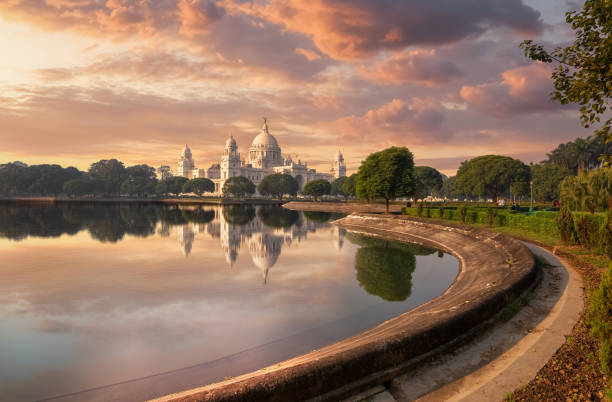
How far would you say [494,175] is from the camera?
7712 centimetres

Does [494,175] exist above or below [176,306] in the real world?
above

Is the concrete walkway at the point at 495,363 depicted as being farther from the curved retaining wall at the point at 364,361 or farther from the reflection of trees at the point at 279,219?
the reflection of trees at the point at 279,219

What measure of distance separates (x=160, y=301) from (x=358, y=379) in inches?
487

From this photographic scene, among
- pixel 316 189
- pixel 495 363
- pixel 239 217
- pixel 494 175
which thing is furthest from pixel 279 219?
pixel 316 189

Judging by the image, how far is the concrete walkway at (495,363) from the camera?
6.63 m

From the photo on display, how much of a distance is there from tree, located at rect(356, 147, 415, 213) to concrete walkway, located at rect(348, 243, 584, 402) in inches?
1869

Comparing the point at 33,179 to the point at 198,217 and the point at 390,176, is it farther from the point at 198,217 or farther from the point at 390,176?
the point at 390,176

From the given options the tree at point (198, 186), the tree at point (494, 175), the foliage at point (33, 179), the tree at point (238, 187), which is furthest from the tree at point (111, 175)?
the tree at point (494, 175)

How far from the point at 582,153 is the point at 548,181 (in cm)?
2010

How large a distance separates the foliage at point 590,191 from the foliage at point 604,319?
37427mm

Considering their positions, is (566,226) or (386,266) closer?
(566,226)

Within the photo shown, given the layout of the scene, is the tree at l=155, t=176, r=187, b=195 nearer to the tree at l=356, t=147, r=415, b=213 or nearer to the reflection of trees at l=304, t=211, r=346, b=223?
the reflection of trees at l=304, t=211, r=346, b=223

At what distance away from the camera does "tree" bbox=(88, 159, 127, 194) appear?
165000 mm

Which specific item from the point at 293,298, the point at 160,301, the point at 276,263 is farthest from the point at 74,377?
the point at 276,263
